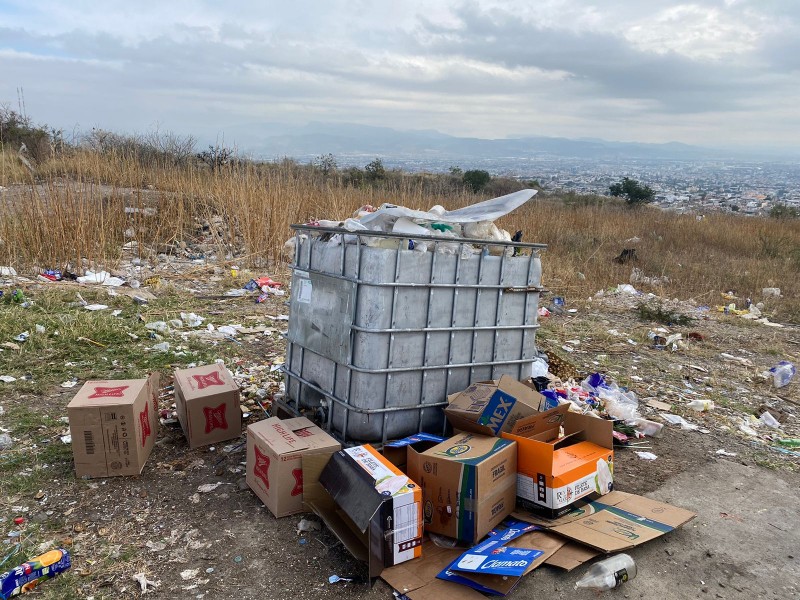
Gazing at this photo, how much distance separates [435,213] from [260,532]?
174cm

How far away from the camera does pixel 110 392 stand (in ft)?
8.86

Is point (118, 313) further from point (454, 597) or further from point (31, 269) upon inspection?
point (454, 597)

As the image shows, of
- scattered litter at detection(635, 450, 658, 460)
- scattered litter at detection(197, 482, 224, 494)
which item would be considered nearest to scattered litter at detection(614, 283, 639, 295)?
scattered litter at detection(635, 450, 658, 460)

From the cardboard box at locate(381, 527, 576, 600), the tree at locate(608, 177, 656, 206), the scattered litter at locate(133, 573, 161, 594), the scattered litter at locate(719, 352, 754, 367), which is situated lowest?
the scattered litter at locate(719, 352, 754, 367)

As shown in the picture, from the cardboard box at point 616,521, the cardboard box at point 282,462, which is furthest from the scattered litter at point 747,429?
the cardboard box at point 282,462

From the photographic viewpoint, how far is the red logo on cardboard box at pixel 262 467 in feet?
8.04

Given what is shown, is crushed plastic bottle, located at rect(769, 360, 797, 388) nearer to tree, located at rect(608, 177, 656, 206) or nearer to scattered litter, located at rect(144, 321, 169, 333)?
scattered litter, located at rect(144, 321, 169, 333)

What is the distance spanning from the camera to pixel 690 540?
232 cm

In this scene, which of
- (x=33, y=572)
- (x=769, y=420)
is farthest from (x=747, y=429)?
(x=33, y=572)

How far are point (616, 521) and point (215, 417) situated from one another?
200 cm

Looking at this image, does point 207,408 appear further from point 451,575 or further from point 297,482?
point 451,575

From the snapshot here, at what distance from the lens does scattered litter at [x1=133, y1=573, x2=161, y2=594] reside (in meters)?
1.94

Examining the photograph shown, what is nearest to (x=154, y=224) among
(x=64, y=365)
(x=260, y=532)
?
(x=64, y=365)

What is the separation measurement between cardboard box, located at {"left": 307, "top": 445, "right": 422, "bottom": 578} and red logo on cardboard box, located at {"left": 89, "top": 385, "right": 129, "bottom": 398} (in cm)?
112
